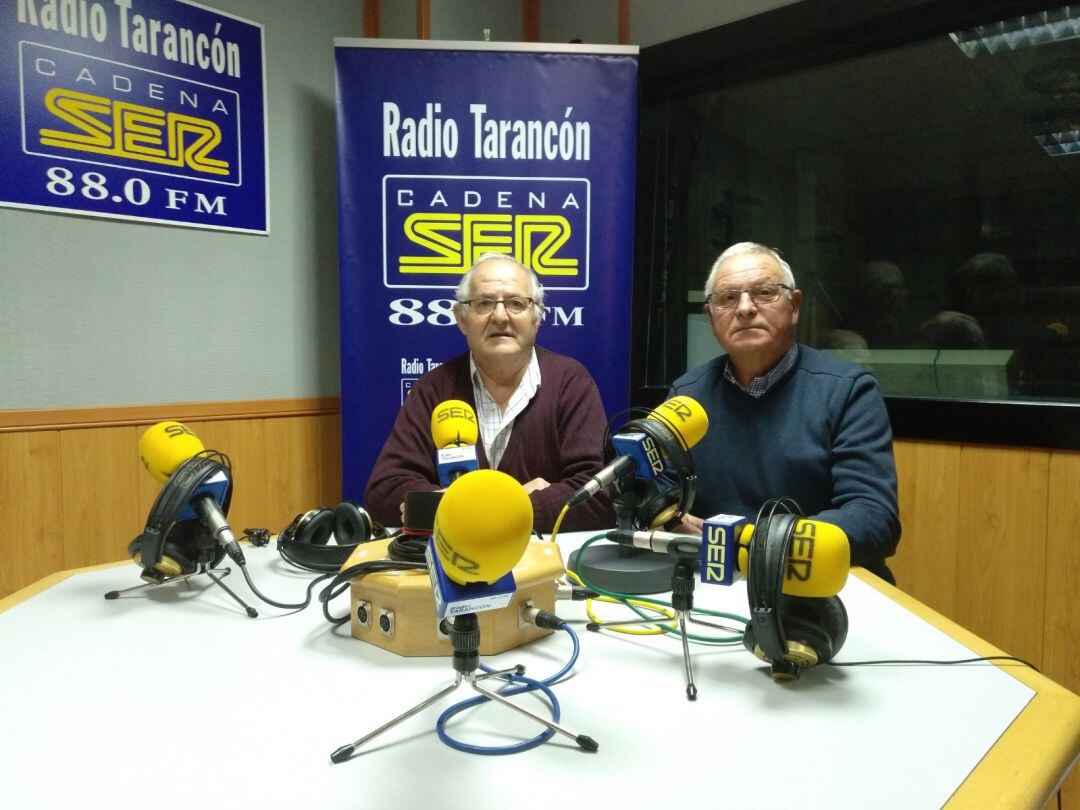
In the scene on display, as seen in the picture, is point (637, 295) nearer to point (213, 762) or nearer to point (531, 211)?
point (531, 211)

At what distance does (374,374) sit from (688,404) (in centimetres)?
182

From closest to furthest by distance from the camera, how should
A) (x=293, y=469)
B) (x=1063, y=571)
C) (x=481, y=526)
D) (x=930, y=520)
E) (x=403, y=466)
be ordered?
(x=481, y=526) < (x=403, y=466) < (x=1063, y=571) < (x=930, y=520) < (x=293, y=469)

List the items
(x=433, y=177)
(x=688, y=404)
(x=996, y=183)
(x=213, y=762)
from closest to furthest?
(x=213, y=762) → (x=688, y=404) → (x=996, y=183) → (x=433, y=177)

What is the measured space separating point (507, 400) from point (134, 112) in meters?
1.67

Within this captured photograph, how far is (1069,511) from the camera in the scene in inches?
84.0

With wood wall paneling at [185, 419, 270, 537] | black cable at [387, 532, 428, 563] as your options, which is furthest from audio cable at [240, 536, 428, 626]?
wood wall paneling at [185, 419, 270, 537]

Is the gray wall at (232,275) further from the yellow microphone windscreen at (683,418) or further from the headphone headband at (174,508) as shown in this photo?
the yellow microphone windscreen at (683,418)

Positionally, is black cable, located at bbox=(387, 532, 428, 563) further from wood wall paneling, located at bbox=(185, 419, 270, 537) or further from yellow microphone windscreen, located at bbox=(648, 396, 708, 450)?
wood wall paneling, located at bbox=(185, 419, 270, 537)

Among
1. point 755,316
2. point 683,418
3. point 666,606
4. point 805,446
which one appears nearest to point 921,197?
point 755,316

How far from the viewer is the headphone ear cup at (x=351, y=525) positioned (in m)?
1.46

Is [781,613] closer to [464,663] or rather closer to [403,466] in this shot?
[464,663]

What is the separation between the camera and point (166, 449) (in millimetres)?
1222

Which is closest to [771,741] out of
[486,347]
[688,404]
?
[688,404]

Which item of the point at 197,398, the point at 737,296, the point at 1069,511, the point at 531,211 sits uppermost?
the point at 531,211
